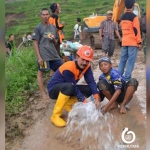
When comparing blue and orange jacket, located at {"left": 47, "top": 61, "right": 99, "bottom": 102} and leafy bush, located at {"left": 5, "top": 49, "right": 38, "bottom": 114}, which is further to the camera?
leafy bush, located at {"left": 5, "top": 49, "right": 38, "bottom": 114}

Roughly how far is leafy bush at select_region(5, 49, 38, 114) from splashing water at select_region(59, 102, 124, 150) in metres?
0.59

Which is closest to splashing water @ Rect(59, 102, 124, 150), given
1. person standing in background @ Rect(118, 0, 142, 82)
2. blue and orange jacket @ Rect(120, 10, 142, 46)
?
person standing in background @ Rect(118, 0, 142, 82)

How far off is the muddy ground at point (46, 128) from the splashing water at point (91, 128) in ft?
0.07

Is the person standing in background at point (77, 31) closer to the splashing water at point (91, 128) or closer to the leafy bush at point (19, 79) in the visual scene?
the leafy bush at point (19, 79)

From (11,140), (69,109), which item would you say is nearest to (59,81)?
(69,109)

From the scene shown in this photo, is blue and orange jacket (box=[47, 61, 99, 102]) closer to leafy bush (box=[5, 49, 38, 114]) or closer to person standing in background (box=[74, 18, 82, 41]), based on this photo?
leafy bush (box=[5, 49, 38, 114])

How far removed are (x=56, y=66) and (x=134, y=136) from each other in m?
1.21

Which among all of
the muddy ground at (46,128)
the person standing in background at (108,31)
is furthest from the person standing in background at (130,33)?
the person standing in background at (108,31)

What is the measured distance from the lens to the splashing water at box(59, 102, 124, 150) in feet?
6.45

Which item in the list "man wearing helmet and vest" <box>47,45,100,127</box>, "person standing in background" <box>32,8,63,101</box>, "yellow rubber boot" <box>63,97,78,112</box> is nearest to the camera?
"man wearing helmet and vest" <box>47,45,100,127</box>

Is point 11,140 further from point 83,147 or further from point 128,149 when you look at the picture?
point 128,149

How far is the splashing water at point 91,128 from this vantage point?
6.45 feet

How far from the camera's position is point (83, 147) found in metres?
1.97

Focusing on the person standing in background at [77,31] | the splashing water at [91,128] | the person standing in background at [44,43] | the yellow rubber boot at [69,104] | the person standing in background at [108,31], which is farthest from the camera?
the person standing in background at [77,31]
